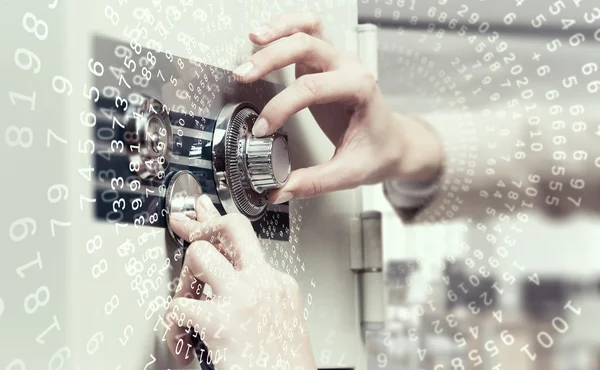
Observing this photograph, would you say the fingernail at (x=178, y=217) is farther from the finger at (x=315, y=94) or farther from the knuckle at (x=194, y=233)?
the finger at (x=315, y=94)

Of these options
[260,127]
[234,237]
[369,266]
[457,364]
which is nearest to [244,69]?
[260,127]

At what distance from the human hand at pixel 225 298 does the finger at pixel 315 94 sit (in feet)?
0.36

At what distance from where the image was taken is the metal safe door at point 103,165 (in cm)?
34

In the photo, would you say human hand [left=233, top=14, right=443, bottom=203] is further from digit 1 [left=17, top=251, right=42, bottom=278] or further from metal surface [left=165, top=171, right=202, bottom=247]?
digit 1 [left=17, top=251, right=42, bottom=278]

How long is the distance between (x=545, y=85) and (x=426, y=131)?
0.51 feet

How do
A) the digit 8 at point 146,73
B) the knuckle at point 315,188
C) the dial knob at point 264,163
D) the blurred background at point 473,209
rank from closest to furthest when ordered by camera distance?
the digit 8 at point 146,73, the dial knob at point 264,163, the knuckle at point 315,188, the blurred background at point 473,209

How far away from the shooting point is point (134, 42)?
17.0 inches

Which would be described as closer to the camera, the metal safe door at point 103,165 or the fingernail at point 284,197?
the metal safe door at point 103,165

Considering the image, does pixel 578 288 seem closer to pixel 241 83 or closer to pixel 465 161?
pixel 465 161

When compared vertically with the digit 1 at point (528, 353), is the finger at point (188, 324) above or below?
above

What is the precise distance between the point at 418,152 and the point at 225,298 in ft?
1.56

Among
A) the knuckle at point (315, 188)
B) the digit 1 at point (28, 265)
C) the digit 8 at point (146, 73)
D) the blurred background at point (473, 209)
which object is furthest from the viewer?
the blurred background at point (473, 209)

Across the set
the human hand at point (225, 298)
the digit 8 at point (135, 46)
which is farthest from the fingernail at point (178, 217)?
the digit 8 at point (135, 46)

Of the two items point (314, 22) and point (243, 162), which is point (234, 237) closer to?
point (243, 162)
